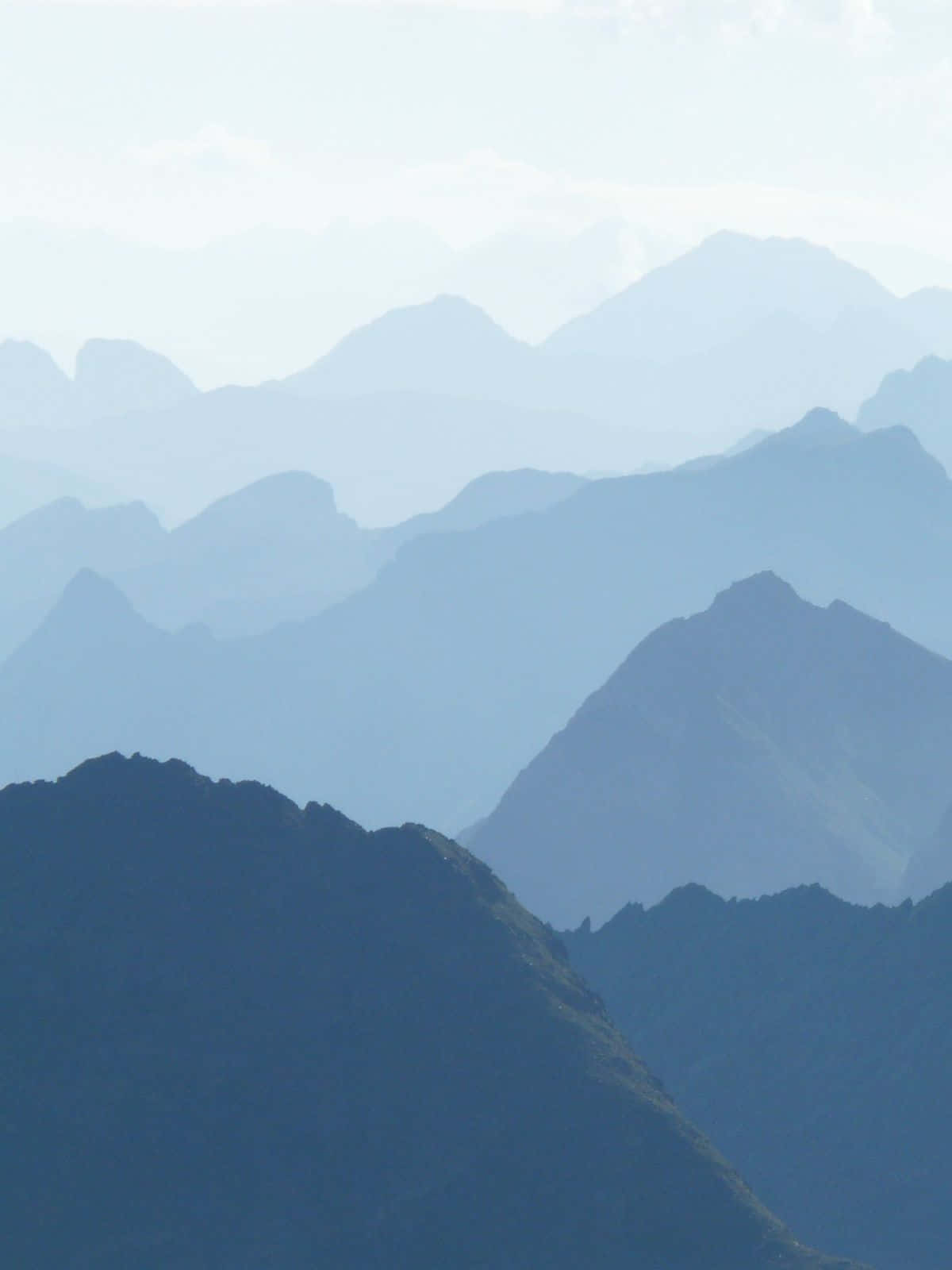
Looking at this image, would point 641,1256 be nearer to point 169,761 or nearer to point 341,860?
point 341,860

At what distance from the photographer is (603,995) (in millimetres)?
142125

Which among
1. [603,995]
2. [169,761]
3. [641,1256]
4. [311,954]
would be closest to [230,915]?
[311,954]

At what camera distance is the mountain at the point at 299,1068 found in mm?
80812

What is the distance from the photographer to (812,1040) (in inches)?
5118

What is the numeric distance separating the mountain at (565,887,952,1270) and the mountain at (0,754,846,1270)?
27228 mm

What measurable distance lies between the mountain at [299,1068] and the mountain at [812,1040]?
27.2 m

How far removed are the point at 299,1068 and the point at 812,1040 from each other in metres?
50.5

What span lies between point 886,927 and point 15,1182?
6651 cm

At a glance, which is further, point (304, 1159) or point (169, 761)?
point (169, 761)

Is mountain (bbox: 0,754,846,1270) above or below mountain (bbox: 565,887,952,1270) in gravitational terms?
below

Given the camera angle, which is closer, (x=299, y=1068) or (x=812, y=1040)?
(x=299, y=1068)

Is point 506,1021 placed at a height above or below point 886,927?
below

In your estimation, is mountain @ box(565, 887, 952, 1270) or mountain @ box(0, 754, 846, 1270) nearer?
mountain @ box(0, 754, 846, 1270)

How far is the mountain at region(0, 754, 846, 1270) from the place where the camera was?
80812 mm
